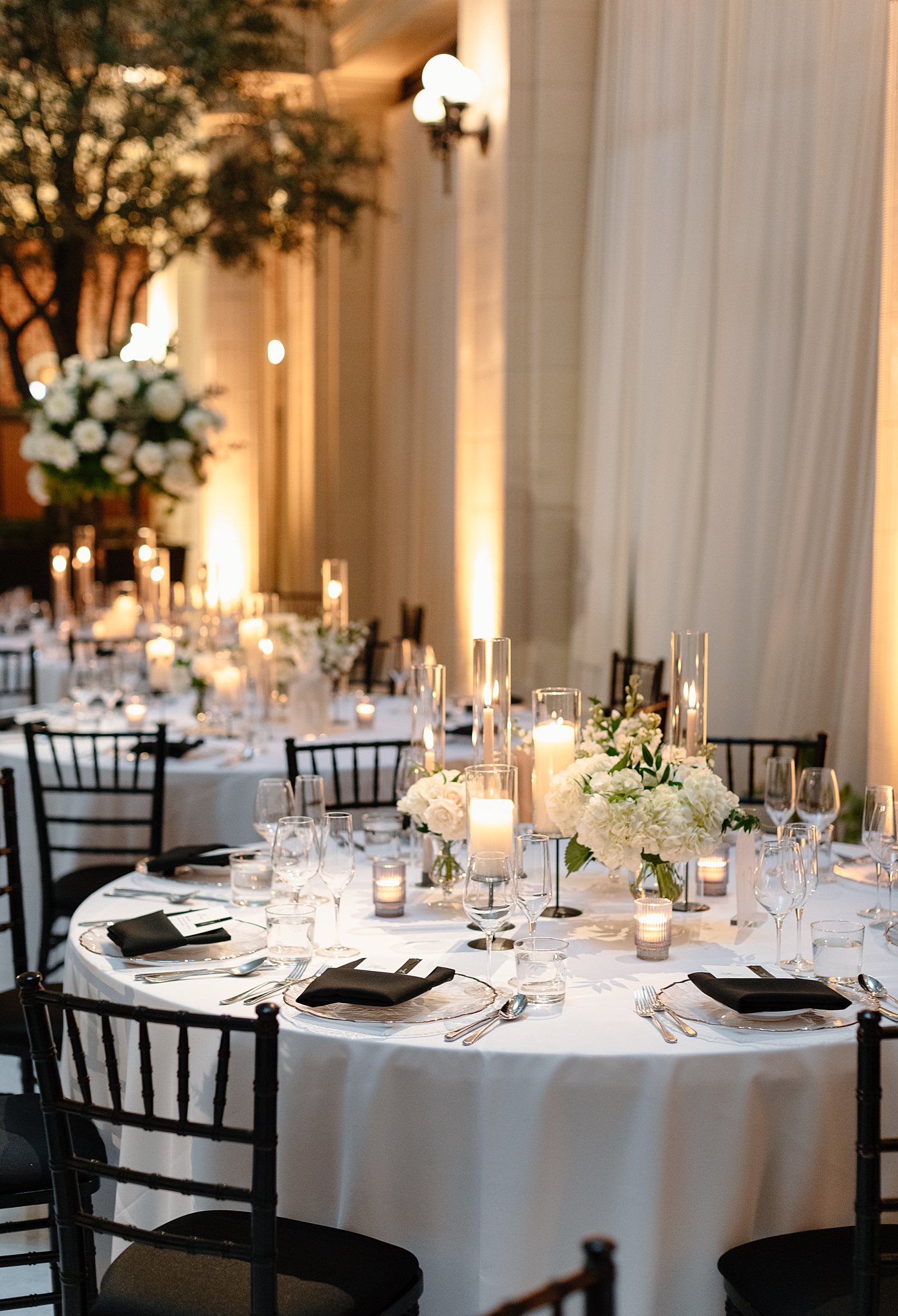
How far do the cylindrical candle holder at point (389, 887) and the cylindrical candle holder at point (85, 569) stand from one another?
19.2ft

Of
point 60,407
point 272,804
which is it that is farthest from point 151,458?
point 272,804

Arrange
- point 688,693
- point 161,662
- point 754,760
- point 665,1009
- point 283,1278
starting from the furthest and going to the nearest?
point 161,662, point 754,760, point 688,693, point 665,1009, point 283,1278

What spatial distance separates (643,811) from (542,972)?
43 cm

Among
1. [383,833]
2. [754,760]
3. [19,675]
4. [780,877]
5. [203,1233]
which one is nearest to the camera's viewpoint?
[203,1233]

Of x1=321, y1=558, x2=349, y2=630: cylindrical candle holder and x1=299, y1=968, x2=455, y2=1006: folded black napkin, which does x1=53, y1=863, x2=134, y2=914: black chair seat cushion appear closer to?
x1=321, y1=558, x2=349, y2=630: cylindrical candle holder

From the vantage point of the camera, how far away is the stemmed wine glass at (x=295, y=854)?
2707 mm

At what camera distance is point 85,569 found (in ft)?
28.7

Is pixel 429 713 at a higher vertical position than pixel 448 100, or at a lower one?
lower

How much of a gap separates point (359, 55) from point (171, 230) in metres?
1.97

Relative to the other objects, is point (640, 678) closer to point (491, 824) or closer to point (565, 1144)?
point (491, 824)

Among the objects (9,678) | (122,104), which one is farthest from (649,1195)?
(122,104)

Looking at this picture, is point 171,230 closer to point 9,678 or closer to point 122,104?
point 122,104

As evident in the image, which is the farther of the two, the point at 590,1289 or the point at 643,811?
the point at 643,811

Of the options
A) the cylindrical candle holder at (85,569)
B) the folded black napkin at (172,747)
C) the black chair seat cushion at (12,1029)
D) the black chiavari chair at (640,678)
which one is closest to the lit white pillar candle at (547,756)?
the black chair seat cushion at (12,1029)
